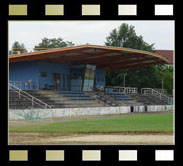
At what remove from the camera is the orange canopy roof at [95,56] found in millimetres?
28231

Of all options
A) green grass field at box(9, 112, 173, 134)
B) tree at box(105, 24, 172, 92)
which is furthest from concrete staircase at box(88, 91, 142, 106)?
green grass field at box(9, 112, 173, 134)

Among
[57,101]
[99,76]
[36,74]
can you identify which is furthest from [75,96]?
[99,76]

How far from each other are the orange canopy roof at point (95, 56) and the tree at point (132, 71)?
952cm

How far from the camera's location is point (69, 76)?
3644 centimetres

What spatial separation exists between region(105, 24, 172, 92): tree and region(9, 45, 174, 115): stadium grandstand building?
28.1 feet

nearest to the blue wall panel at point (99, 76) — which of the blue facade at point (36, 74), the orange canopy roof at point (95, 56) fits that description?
the orange canopy roof at point (95, 56)

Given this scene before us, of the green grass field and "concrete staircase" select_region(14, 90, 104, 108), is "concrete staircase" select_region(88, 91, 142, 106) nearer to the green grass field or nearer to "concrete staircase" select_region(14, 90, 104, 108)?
"concrete staircase" select_region(14, 90, 104, 108)

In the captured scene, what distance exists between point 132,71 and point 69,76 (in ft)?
55.7

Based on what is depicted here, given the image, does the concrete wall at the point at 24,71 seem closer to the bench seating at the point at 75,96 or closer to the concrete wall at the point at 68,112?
the bench seating at the point at 75,96

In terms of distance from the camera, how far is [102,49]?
2889cm

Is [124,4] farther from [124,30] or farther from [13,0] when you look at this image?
[124,30]

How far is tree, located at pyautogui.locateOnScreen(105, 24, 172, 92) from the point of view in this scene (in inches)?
1991

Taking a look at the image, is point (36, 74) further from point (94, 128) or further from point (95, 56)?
point (94, 128)
